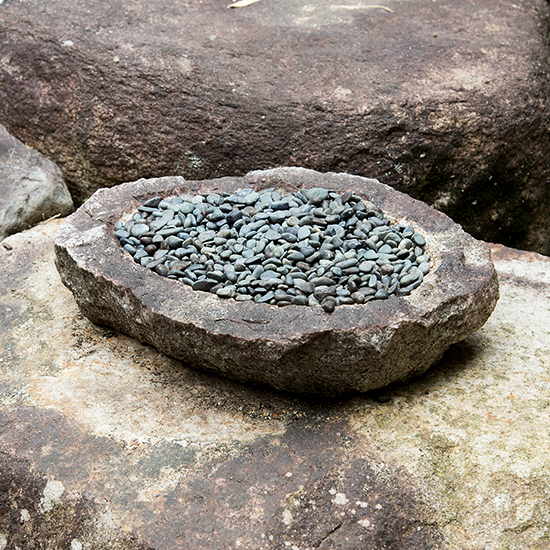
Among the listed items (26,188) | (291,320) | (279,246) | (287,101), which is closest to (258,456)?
(291,320)

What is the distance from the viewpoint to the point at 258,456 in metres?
2.16

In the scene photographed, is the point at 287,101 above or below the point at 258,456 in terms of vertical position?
above

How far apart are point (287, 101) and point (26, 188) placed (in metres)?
1.39

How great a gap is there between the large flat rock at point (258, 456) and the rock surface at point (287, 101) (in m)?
1.27

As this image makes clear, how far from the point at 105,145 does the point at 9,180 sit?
516mm

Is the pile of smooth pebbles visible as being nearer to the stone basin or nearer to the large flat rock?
the stone basin

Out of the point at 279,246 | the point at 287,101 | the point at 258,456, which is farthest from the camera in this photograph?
the point at 287,101

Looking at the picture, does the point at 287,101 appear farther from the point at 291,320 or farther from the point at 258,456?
the point at 258,456

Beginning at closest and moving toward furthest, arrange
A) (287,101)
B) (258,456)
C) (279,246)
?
1. (258,456)
2. (279,246)
3. (287,101)

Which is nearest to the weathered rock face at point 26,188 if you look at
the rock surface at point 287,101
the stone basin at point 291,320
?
the rock surface at point 287,101

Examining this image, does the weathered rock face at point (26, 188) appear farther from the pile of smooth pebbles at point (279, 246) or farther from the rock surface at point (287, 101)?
the pile of smooth pebbles at point (279, 246)

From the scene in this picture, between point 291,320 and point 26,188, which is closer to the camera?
point 291,320

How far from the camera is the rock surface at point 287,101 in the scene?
11.5ft

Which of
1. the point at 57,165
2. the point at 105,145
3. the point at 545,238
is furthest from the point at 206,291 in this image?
the point at 545,238
